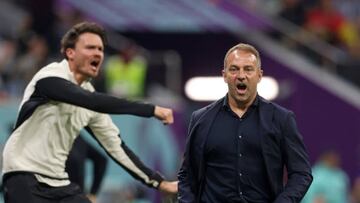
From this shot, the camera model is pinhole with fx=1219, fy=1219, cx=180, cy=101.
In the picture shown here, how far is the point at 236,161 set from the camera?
7.72m

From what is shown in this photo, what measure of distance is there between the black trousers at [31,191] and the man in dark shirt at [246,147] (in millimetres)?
1232

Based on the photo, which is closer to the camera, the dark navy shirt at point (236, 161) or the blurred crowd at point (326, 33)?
the dark navy shirt at point (236, 161)

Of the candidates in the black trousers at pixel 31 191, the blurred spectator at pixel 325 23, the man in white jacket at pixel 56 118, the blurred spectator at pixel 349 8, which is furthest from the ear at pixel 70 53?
the blurred spectator at pixel 349 8

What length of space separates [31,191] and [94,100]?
33.4 inches

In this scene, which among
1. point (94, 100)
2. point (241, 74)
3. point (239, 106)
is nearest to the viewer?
point (241, 74)

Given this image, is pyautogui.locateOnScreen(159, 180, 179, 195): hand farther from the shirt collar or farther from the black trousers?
the shirt collar

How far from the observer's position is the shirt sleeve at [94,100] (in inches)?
327

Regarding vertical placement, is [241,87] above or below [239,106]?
above

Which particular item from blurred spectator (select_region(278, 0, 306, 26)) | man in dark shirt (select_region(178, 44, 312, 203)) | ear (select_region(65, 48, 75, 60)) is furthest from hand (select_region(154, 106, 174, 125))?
blurred spectator (select_region(278, 0, 306, 26))

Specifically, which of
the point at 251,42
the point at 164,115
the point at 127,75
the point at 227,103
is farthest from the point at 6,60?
the point at 227,103

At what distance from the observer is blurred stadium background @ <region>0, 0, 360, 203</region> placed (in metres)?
20.0

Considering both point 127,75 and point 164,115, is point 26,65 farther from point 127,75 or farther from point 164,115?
point 164,115

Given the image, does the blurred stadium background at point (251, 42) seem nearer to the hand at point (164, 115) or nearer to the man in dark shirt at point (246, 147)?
the hand at point (164, 115)

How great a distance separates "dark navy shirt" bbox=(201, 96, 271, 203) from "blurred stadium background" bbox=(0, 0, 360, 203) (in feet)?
34.6
